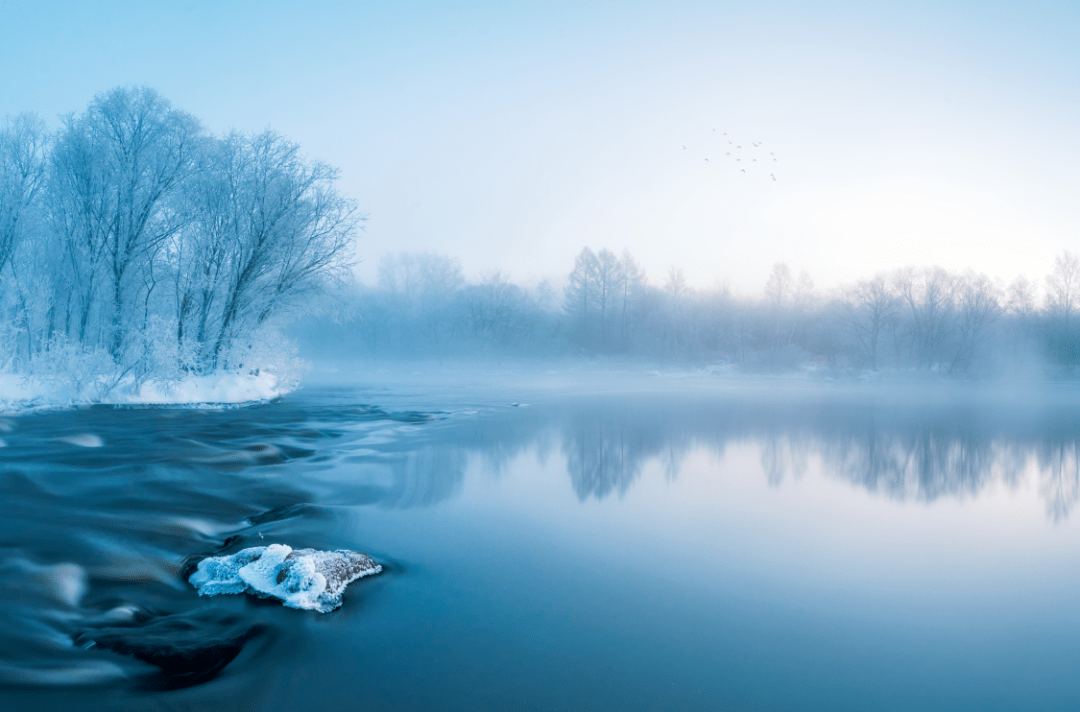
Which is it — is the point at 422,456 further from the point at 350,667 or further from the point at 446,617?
the point at 350,667

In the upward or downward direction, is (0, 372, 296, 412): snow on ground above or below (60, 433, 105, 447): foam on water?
above

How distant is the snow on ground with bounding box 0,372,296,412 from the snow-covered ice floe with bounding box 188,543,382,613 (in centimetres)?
1656

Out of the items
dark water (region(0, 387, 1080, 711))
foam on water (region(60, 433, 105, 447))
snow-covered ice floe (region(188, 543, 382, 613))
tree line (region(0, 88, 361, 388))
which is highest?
tree line (region(0, 88, 361, 388))

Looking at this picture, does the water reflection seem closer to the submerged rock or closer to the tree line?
the submerged rock

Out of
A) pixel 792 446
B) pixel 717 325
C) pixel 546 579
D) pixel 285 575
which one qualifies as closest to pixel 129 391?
pixel 285 575

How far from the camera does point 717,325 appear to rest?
66.8 m

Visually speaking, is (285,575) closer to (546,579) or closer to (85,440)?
(546,579)

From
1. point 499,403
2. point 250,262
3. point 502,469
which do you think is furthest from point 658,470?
point 250,262

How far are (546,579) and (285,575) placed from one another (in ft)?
7.57

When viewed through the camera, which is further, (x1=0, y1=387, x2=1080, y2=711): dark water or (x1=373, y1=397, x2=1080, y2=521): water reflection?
(x1=373, y1=397, x2=1080, y2=521): water reflection

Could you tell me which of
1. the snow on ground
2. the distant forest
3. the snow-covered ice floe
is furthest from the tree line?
the distant forest

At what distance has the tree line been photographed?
20328 mm

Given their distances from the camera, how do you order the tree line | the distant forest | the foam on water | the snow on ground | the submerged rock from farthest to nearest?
1. the distant forest
2. the tree line
3. the snow on ground
4. the foam on water
5. the submerged rock

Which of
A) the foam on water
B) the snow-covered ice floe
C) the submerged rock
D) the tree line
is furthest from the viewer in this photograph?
the tree line
